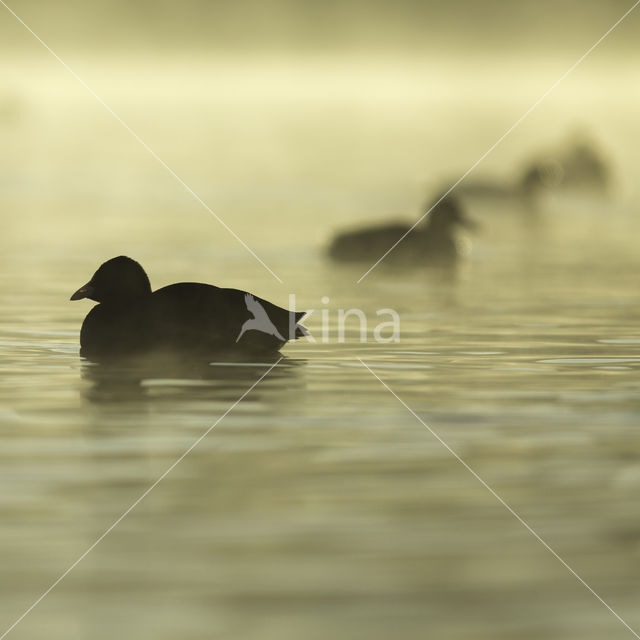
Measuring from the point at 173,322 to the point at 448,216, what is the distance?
13.9 metres

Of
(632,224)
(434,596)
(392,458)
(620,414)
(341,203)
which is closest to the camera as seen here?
(434,596)

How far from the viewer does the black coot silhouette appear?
10.4 metres

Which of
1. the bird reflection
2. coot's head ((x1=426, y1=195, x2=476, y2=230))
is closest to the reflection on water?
the bird reflection

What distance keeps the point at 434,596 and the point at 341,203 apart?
36570 millimetres

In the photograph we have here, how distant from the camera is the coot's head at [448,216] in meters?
23.1

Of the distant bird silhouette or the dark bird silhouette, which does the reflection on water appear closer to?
the distant bird silhouette

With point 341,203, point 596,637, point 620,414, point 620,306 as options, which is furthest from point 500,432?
point 341,203

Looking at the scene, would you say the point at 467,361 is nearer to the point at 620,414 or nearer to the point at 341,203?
the point at 620,414

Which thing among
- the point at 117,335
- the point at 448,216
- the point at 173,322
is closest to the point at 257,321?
the point at 173,322

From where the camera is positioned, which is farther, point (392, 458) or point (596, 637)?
point (392, 458)

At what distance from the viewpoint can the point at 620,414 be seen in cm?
817

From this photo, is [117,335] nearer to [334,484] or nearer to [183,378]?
[183,378]

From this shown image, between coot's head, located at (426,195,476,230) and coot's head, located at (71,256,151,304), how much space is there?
12255mm

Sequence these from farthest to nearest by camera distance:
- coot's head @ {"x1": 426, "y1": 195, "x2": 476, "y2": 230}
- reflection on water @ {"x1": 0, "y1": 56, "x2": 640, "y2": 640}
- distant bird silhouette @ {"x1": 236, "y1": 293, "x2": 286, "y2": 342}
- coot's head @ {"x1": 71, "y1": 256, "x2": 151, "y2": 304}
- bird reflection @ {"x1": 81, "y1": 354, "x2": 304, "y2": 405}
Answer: coot's head @ {"x1": 426, "y1": 195, "x2": 476, "y2": 230} → coot's head @ {"x1": 71, "y1": 256, "x2": 151, "y2": 304} → distant bird silhouette @ {"x1": 236, "y1": 293, "x2": 286, "y2": 342} → bird reflection @ {"x1": 81, "y1": 354, "x2": 304, "y2": 405} → reflection on water @ {"x1": 0, "y1": 56, "x2": 640, "y2": 640}
